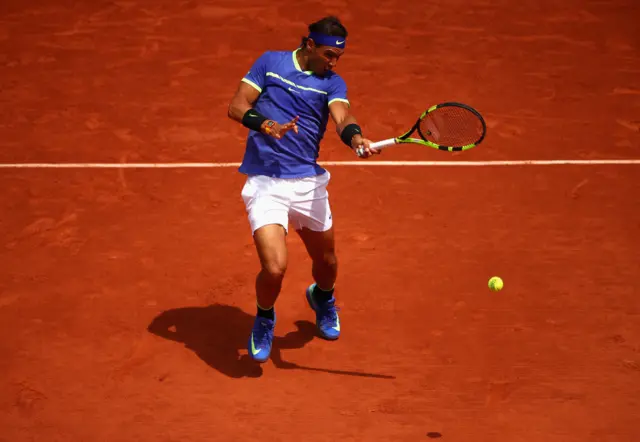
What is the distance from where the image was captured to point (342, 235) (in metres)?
9.91

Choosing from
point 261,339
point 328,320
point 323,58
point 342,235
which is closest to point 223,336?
point 261,339

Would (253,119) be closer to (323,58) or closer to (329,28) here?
(323,58)

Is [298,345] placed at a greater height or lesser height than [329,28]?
lesser

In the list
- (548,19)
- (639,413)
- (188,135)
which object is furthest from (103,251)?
(548,19)

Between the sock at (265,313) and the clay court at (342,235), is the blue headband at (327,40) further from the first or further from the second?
the clay court at (342,235)

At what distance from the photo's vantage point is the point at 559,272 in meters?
9.41

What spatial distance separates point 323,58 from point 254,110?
2.09 ft

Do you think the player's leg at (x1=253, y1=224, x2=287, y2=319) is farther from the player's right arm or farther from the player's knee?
the player's right arm

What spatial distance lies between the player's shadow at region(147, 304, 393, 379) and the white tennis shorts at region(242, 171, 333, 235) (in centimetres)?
112

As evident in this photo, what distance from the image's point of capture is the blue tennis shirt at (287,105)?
791cm

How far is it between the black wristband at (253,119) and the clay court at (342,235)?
1961 mm

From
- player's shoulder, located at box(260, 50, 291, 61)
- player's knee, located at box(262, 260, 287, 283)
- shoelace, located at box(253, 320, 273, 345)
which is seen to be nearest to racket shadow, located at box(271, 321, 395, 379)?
shoelace, located at box(253, 320, 273, 345)

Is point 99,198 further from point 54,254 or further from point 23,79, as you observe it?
point 23,79

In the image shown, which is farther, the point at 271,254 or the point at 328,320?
the point at 328,320
